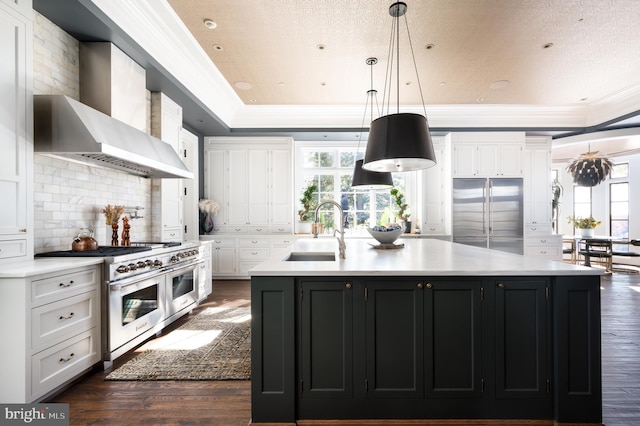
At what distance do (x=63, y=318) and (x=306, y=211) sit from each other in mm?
4464

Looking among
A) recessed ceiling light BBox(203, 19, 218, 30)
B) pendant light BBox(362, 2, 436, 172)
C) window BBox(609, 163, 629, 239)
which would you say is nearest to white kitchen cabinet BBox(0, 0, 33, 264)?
recessed ceiling light BBox(203, 19, 218, 30)

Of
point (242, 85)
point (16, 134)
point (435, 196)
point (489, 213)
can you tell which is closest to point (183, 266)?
point (16, 134)

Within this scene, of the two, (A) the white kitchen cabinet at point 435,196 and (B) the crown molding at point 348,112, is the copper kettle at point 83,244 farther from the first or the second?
(A) the white kitchen cabinet at point 435,196

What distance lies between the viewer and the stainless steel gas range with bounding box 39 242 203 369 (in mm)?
2451

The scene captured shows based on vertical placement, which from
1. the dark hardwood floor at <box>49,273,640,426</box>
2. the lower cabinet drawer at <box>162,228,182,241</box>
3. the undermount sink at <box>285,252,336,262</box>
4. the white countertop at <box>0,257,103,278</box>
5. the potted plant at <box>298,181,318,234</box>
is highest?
the potted plant at <box>298,181,318,234</box>

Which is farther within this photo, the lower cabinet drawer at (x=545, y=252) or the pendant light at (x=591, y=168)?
the pendant light at (x=591, y=168)

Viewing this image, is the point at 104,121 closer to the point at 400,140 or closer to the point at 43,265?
the point at 43,265

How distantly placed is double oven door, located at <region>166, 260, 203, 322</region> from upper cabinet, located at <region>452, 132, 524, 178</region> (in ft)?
15.7

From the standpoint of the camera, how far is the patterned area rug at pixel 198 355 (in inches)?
96.0

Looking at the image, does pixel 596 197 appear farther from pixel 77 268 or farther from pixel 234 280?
pixel 77 268

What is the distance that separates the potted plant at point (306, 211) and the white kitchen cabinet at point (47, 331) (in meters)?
4.16

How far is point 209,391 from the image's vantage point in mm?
2232

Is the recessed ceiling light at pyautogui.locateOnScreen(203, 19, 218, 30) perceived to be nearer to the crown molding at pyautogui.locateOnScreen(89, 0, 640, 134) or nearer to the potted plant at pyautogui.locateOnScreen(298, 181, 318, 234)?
the crown molding at pyautogui.locateOnScreen(89, 0, 640, 134)

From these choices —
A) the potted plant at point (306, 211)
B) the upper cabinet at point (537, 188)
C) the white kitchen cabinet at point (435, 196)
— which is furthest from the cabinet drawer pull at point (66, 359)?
the upper cabinet at point (537, 188)
